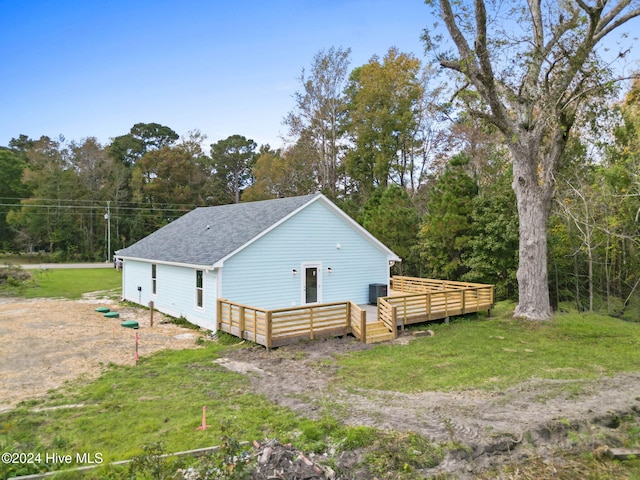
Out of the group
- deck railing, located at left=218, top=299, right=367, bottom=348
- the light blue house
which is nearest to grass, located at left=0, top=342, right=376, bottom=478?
deck railing, located at left=218, top=299, right=367, bottom=348

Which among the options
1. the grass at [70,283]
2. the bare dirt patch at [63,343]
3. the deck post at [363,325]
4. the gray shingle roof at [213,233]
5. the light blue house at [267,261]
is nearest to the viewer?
the bare dirt patch at [63,343]

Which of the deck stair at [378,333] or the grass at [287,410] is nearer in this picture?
the grass at [287,410]

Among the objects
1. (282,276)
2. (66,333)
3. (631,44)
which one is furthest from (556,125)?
(66,333)

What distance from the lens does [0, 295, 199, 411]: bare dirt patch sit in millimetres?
7968

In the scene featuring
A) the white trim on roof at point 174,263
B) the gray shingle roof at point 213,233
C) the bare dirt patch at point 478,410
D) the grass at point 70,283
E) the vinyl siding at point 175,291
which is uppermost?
the gray shingle roof at point 213,233

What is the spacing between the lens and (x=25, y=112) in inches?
839

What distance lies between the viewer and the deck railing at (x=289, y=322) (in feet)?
34.9

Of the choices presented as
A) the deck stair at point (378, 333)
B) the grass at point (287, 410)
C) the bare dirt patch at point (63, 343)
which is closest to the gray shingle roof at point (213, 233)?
the bare dirt patch at point (63, 343)

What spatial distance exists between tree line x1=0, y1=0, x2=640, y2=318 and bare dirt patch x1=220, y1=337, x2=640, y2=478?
24.6 ft

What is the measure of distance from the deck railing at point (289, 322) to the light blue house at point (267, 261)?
100 centimetres

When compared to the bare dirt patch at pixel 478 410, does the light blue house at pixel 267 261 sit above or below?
above

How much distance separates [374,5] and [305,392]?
13.3 meters

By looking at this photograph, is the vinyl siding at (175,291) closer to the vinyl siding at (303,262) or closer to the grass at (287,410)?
the vinyl siding at (303,262)

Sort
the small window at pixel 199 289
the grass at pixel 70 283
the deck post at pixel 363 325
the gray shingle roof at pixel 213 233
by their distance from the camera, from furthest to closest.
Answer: the grass at pixel 70 283, the small window at pixel 199 289, the gray shingle roof at pixel 213 233, the deck post at pixel 363 325
